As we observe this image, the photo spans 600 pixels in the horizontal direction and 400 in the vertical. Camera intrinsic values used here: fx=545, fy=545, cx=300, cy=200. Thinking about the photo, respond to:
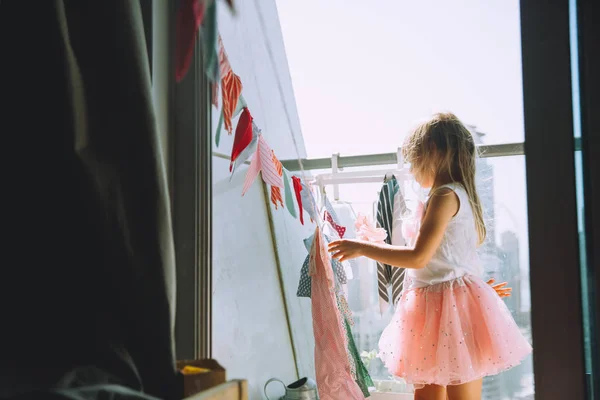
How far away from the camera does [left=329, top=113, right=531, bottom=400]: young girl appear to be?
124 centimetres

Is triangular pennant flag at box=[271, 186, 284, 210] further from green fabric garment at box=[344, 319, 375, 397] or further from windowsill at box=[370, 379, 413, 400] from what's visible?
windowsill at box=[370, 379, 413, 400]

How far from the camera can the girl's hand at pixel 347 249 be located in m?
1.35

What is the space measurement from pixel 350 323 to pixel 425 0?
35.6 inches

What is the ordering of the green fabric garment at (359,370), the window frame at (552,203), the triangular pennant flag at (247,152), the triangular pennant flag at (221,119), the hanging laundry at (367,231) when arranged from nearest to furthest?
1. the window frame at (552,203)
2. the triangular pennant flag at (221,119)
3. the triangular pennant flag at (247,152)
4. the green fabric garment at (359,370)
5. the hanging laundry at (367,231)

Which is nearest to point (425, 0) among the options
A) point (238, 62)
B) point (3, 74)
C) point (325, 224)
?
point (238, 62)

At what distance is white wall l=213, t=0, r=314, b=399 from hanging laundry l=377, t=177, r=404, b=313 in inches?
9.2

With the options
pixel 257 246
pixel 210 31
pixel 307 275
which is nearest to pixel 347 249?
pixel 307 275

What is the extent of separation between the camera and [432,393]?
4.34 ft

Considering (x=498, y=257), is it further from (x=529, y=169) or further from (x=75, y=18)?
(x=75, y=18)

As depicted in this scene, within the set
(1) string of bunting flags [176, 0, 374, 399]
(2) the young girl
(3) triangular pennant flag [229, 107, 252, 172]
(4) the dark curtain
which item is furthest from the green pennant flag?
(2) the young girl

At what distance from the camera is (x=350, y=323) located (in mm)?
1463

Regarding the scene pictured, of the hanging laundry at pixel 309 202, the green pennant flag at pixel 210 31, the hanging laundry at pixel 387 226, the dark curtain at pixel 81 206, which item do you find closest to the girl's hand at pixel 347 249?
the hanging laundry at pixel 309 202

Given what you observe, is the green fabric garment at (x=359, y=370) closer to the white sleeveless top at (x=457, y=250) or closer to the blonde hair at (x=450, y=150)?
the white sleeveless top at (x=457, y=250)

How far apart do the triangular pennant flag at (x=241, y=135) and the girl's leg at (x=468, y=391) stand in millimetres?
755
